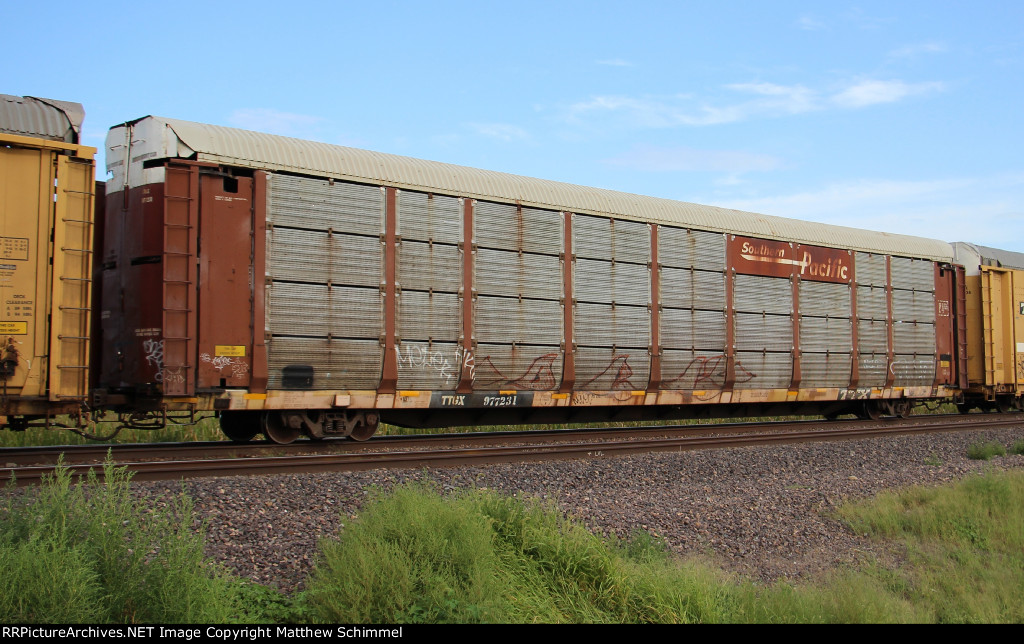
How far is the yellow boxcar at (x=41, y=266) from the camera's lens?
848 cm

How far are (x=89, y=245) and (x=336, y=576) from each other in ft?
20.7

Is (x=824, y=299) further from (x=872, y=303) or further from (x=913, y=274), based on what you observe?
(x=913, y=274)

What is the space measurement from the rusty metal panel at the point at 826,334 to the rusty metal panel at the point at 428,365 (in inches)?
322

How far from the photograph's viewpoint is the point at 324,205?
10.9 m

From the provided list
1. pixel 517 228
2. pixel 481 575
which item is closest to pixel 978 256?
pixel 517 228

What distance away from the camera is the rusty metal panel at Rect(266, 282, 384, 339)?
34.3 feet

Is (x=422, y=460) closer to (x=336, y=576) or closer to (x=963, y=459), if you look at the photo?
(x=336, y=576)

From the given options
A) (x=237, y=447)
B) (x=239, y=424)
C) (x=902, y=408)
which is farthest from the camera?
(x=902, y=408)

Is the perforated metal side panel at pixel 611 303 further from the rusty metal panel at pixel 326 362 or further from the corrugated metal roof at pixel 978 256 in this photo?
the corrugated metal roof at pixel 978 256

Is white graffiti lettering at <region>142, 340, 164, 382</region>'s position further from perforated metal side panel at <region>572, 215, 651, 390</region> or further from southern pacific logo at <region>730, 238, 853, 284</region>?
southern pacific logo at <region>730, 238, 853, 284</region>

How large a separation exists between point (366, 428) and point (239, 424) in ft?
6.11

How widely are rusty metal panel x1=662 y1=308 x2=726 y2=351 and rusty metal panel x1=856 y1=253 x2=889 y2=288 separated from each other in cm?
452

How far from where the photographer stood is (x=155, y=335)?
31.5 ft

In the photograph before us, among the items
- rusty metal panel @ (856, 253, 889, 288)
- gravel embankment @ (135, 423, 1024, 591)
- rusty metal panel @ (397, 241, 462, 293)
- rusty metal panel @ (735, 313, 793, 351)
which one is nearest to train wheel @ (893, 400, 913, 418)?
rusty metal panel @ (856, 253, 889, 288)
